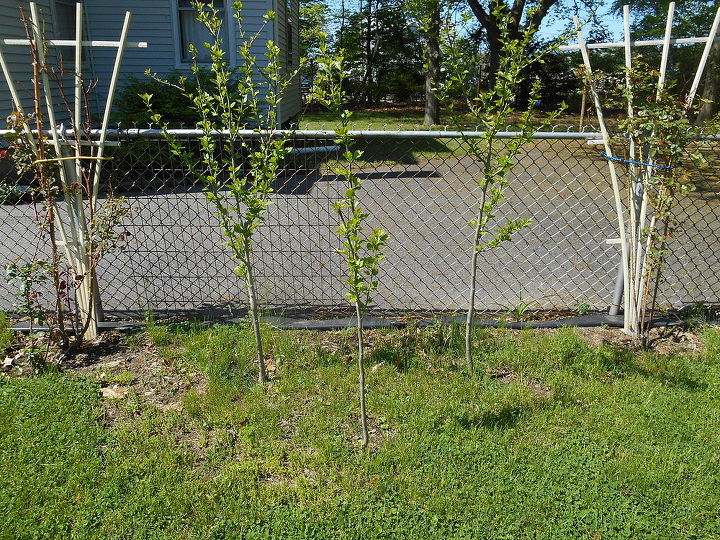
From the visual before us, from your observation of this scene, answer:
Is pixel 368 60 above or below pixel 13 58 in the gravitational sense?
above

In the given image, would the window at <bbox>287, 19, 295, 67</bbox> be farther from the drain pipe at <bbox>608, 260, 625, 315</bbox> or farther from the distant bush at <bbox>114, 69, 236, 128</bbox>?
the drain pipe at <bbox>608, 260, 625, 315</bbox>

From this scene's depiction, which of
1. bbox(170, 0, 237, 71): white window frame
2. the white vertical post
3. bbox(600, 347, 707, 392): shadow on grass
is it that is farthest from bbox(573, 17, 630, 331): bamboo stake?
bbox(170, 0, 237, 71): white window frame

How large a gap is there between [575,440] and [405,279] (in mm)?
2254

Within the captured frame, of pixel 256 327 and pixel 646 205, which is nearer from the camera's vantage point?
pixel 256 327

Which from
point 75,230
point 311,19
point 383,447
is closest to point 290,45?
point 311,19

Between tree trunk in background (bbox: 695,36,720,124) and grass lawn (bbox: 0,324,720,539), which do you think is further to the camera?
tree trunk in background (bbox: 695,36,720,124)

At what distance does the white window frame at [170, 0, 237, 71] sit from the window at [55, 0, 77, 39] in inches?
75.3

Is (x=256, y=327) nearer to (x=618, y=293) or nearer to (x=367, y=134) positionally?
(x=367, y=134)

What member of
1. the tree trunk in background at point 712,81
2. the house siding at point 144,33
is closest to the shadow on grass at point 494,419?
the house siding at point 144,33

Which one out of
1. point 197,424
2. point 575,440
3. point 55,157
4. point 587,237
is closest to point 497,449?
point 575,440

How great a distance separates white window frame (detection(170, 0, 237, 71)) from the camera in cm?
1097

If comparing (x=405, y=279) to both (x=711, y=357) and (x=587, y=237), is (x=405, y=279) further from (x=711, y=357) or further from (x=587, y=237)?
(x=587, y=237)

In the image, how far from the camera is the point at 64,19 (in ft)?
36.2

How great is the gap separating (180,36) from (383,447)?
10.6m
